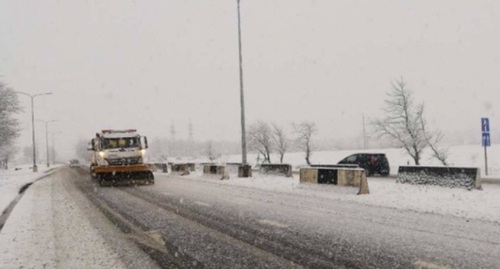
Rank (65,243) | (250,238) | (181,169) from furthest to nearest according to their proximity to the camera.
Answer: (181,169)
(65,243)
(250,238)

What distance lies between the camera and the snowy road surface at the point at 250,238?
20.9 ft

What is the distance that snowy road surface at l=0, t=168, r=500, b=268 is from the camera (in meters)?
6.37

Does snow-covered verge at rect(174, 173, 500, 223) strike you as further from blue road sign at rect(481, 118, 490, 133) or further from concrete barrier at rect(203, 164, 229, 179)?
blue road sign at rect(481, 118, 490, 133)

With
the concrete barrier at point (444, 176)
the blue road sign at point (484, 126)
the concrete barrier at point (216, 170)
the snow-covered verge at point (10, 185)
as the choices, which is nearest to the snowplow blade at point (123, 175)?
the snow-covered verge at point (10, 185)

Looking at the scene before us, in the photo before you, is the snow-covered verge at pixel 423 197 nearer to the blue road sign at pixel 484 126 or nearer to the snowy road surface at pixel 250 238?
the snowy road surface at pixel 250 238

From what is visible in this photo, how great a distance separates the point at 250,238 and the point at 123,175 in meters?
17.1

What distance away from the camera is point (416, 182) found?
1739cm

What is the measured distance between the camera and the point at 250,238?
→ 313 inches

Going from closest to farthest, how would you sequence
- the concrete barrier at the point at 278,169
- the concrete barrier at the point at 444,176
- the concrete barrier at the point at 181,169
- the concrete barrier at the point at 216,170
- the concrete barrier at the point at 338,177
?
the concrete barrier at the point at 444,176 < the concrete barrier at the point at 338,177 < the concrete barrier at the point at 278,169 < the concrete barrier at the point at 216,170 < the concrete barrier at the point at 181,169

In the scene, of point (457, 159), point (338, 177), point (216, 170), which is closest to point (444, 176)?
point (338, 177)

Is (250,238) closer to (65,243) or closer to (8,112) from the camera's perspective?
(65,243)

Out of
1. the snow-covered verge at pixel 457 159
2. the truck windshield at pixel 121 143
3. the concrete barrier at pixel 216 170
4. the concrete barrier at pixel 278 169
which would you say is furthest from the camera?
the snow-covered verge at pixel 457 159

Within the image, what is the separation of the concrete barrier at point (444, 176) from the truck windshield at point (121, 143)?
13.7 meters

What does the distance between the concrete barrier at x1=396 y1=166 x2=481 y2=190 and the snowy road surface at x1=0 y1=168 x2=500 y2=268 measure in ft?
16.1
